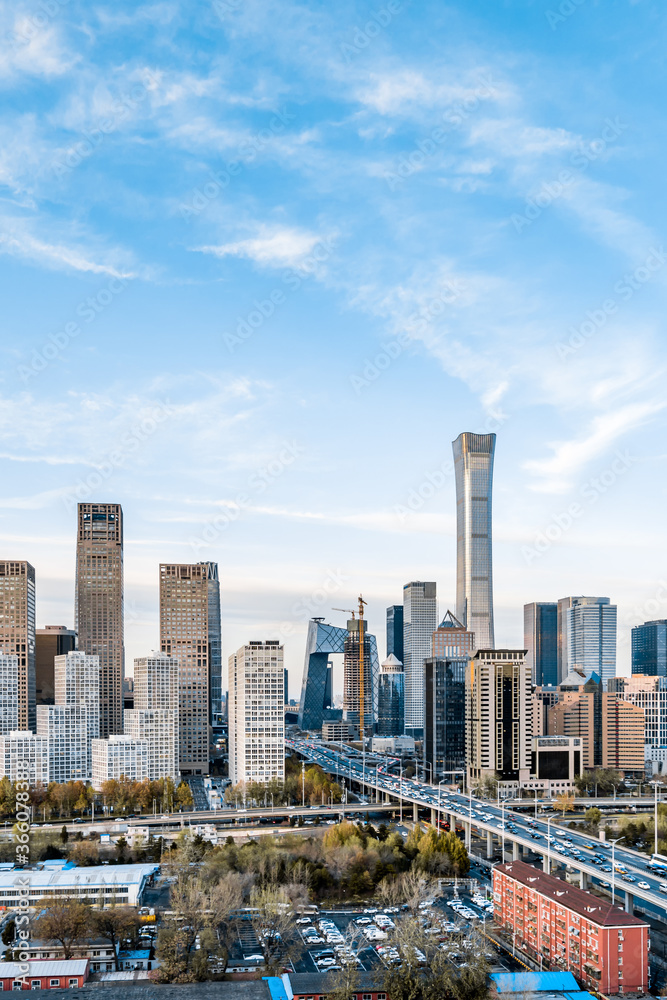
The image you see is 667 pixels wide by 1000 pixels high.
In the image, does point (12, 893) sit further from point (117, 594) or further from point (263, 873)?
point (117, 594)

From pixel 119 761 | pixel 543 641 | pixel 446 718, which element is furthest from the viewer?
pixel 543 641

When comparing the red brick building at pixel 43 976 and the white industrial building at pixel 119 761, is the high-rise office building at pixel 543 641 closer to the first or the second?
the white industrial building at pixel 119 761

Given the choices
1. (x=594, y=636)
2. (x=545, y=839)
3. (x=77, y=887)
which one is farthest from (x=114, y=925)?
(x=594, y=636)

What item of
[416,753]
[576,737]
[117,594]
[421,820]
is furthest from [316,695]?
[421,820]

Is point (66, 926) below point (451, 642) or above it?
below

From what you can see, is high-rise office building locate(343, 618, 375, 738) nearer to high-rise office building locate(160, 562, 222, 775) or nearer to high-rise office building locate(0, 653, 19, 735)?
high-rise office building locate(160, 562, 222, 775)

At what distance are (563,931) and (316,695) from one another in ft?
469

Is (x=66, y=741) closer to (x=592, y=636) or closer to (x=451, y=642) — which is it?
(x=451, y=642)

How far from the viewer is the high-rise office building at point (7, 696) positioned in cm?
7550

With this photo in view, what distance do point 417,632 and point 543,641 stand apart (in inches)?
932

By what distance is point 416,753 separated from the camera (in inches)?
4451

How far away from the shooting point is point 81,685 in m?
77.3

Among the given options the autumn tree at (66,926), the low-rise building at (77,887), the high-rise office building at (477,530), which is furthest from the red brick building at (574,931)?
the high-rise office building at (477,530)

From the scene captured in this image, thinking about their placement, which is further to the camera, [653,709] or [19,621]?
[653,709]
